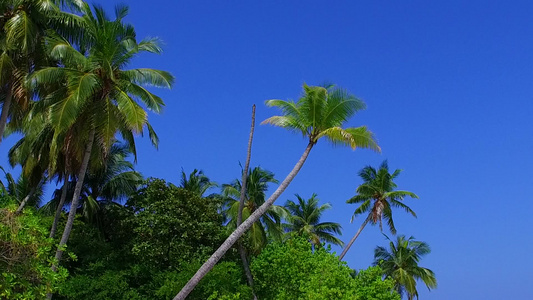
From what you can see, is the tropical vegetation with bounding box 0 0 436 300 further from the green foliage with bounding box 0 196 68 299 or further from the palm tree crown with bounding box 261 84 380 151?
the green foliage with bounding box 0 196 68 299

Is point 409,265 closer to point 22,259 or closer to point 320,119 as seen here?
point 320,119

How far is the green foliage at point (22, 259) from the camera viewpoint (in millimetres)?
13602

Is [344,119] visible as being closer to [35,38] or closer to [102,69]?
[102,69]

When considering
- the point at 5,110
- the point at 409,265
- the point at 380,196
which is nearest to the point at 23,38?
the point at 5,110

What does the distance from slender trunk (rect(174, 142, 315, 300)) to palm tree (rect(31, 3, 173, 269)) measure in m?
4.68

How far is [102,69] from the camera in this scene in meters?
21.6

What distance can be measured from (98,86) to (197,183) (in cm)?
1441

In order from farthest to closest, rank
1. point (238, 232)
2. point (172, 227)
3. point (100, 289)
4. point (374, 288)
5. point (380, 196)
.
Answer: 1. point (380, 196)
2. point (172, 227)
3. point (100, 289)
4. point (238, 232)
5. point (374, 288)

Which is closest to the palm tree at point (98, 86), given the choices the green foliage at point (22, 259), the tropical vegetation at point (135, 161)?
the tropical vegetation at point (135, 161)

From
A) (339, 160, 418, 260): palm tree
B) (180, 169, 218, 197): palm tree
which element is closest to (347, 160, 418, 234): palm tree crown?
(339, 160, 418, 260): palm tree

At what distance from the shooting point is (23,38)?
2161 centimetres

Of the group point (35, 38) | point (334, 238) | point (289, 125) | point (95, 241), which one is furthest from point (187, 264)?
point (334, 238)

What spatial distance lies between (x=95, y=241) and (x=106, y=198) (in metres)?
4.53

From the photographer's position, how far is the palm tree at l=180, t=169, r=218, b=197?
3447cm
